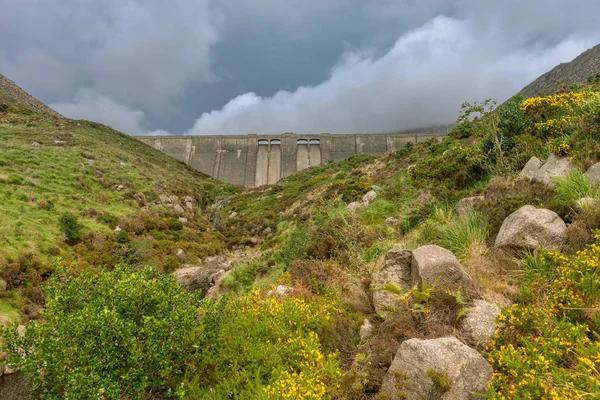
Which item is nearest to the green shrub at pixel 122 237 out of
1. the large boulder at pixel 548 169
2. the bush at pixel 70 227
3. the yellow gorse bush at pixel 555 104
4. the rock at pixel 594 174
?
the bush at pixel 70 227

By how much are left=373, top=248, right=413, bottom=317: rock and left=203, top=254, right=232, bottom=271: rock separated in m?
13.3

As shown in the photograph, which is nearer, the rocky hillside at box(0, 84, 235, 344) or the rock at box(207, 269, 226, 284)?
the rocky hillside at box(0, 84, 235, 344)

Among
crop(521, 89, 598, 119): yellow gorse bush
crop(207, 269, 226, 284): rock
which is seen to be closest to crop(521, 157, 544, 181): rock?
crop(521, 89, 598, 119): yellow gorse bush

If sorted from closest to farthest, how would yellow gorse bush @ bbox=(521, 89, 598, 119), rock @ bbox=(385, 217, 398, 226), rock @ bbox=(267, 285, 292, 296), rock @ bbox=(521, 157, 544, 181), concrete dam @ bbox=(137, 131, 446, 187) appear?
rock @ bbox=(267, 285, 292, 296)
rock @ bbox=(521, 157, 544, 181)
yellow gorse bush @ bbox=(521, 89, 598, 119)
rock @ bbox=(385, 217, 398, 226)
concrete dam @ bbox=(137, 131, 446, 187)

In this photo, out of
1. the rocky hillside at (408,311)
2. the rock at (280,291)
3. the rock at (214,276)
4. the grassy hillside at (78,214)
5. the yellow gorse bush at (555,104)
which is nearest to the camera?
the rocky hillside at (408,311)

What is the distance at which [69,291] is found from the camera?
14.1ft

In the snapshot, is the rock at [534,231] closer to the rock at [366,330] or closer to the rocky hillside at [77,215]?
the rock at [366,330]

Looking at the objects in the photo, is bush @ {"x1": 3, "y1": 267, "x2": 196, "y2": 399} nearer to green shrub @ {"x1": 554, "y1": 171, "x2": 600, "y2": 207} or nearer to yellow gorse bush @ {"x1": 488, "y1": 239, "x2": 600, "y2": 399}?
yellow gorse bush @ {"x1": 488, "y1": 239, "x2": 600, "y2": 399}

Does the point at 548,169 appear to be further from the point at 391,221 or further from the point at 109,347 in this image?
the point at 109,347

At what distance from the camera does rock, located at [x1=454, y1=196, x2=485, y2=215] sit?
21.5 ft

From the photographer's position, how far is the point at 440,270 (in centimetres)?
446

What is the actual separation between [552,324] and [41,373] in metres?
5.41

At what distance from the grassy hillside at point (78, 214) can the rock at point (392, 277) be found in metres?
10.7

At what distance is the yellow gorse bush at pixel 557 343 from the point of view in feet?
7.93
